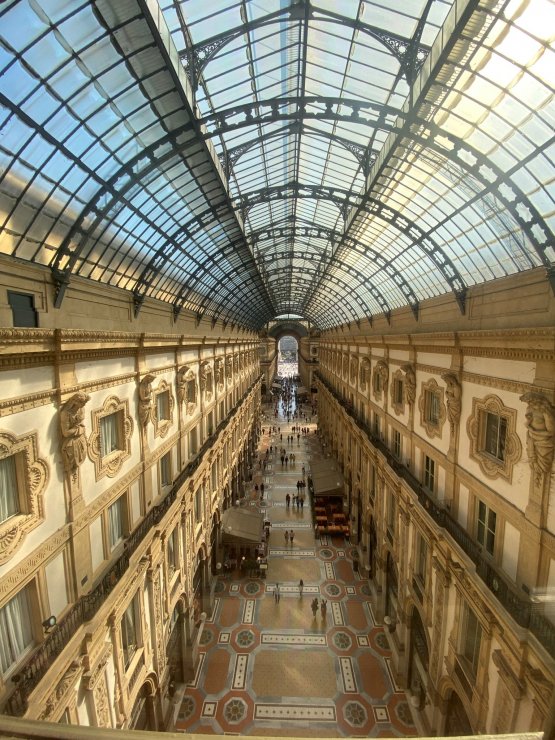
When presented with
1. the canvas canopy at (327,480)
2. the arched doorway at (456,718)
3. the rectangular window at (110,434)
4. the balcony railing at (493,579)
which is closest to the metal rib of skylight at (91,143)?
the rectangular window at (110,434)

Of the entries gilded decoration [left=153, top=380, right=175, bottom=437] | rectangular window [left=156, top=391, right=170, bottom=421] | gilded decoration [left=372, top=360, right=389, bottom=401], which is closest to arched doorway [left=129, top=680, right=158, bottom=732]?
gilded decoration [left=153, top=380, right=175, bottom=437]

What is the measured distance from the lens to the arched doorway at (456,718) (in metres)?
12.6

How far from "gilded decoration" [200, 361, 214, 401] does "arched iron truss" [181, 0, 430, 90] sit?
16.3m

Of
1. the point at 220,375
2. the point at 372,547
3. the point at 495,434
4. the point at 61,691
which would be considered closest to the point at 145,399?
the point at 61,691

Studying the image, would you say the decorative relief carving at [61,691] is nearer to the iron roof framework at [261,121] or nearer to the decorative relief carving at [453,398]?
the iron roof framework at [261,121]

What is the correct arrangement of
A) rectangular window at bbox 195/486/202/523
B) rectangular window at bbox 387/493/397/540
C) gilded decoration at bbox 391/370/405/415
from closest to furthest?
1. gilded decoration at bbox 391/370/405/415
2. rectangular window at bbox 387/493/397/540
3. rectangular window at bbox 195/486/202/523

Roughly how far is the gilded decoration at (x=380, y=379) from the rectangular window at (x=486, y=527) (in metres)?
11.2

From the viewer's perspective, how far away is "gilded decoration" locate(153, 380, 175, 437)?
15652 millimetres

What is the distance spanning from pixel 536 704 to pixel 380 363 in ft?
57.9

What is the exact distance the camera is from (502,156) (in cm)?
1038

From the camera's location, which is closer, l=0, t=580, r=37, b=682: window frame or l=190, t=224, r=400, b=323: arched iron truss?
l=0, t=580, r=37, b=682: window frame

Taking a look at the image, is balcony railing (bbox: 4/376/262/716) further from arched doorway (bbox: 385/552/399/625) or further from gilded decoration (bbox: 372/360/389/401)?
gilded decoration (bbox: 372/360/389/401)

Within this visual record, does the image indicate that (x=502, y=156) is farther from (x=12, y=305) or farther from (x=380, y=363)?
(x=380, y=363)

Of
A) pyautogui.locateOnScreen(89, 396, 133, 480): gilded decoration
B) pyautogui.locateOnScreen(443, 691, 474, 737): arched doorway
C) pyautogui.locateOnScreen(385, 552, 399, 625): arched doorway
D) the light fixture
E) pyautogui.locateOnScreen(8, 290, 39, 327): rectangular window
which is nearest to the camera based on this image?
the light fixture
